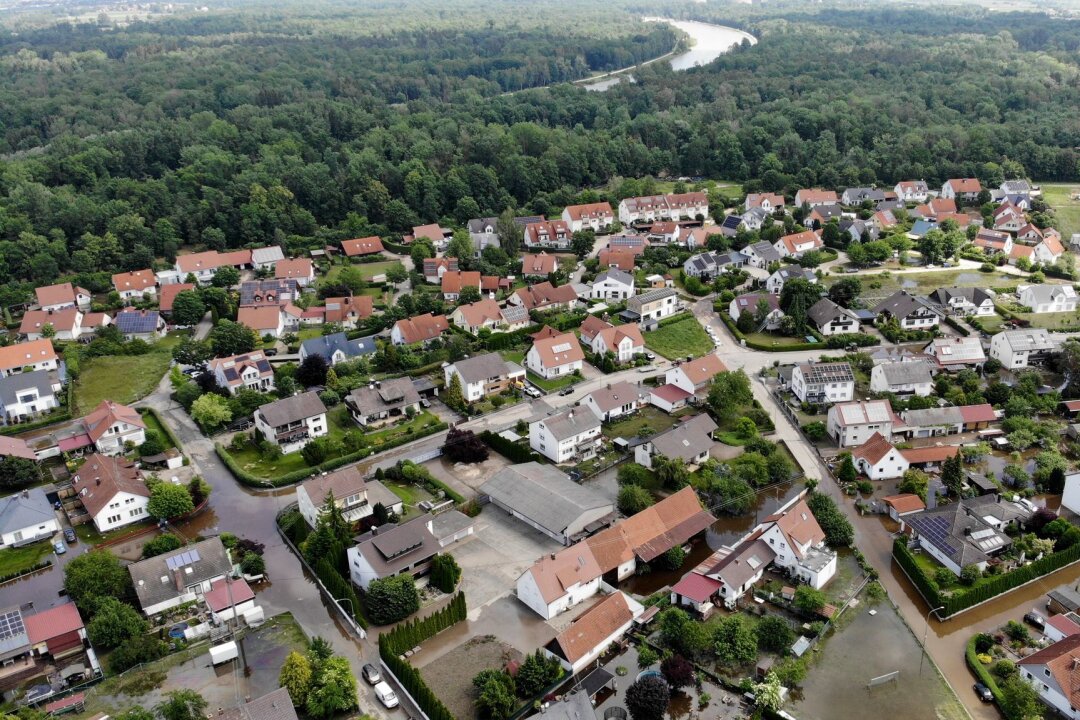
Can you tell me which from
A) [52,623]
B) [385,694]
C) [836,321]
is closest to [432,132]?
[836,321]

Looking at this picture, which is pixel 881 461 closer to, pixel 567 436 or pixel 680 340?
pixel 567 436

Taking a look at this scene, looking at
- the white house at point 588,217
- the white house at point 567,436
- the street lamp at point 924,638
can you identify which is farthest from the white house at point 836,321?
the white house at point 588,217

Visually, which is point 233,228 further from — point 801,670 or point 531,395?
point 801,670

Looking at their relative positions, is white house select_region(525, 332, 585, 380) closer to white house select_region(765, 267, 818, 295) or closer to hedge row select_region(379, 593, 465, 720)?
Result: white house select_region(765, 267, 818, 295)

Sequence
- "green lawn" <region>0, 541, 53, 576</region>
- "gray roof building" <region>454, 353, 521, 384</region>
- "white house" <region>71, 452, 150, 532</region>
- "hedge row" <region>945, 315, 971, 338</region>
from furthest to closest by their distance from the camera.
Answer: "hedge row" <region>945, 315, 971, 338</region> < "gray roof building" <region>454, 353, 521, 384</region> < "white house" <region>71, 452, 150, 532</region> < "green lawn" <region>0, 541, 53, 576</region>

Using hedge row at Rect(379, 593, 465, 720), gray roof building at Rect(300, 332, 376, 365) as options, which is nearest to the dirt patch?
hedge row at Rect(379, 593, 465, 720)

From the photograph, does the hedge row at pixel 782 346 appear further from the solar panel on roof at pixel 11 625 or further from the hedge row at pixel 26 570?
the solar panel on roof at pixel 11 625

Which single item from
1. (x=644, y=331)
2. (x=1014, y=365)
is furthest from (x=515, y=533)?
(x=1014, y=365)
